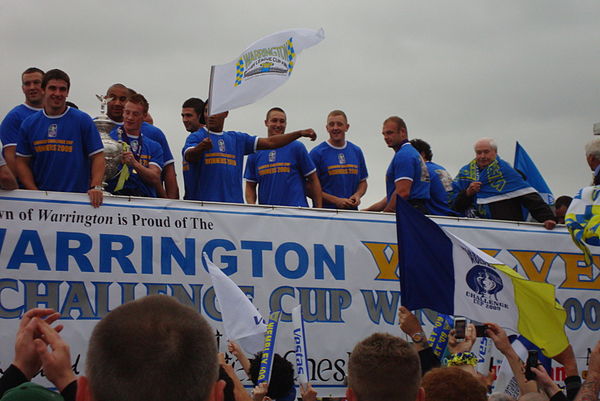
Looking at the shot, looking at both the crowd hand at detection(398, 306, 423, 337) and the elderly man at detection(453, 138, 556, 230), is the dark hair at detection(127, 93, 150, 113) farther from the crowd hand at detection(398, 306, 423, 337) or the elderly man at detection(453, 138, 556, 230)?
the crowd hand at detection(398, 306, 423, 337)

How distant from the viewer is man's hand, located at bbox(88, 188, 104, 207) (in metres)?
7.26

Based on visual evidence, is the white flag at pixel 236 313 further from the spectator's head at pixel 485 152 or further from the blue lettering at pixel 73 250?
the spectator's head at pixel 485 152

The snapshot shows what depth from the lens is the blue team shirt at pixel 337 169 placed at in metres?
9.62

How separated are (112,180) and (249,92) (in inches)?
59.8

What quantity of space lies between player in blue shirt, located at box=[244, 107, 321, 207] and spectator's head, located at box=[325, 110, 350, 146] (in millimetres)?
634

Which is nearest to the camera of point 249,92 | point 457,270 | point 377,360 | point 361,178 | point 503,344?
point 377,360

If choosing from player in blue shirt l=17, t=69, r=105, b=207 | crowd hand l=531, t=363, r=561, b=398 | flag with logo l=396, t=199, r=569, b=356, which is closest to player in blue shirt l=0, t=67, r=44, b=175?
player in blue shirt l=17, t=69, r=105, b=207

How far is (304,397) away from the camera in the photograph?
4688mm

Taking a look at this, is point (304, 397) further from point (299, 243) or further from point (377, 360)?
point (299, 243)

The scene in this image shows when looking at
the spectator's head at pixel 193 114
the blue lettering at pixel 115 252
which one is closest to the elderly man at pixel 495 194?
the spectator's head at pixel 193 114

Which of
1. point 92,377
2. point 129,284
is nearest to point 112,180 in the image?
point 129,284

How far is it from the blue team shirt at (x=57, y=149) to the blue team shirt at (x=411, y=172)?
318cm

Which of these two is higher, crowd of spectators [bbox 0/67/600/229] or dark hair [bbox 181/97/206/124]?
dark hair [bbox 181/97/206/124]

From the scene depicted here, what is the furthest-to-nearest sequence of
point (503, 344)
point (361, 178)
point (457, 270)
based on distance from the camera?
point (361, 178)
point (457, 270)
point (503, 344)
